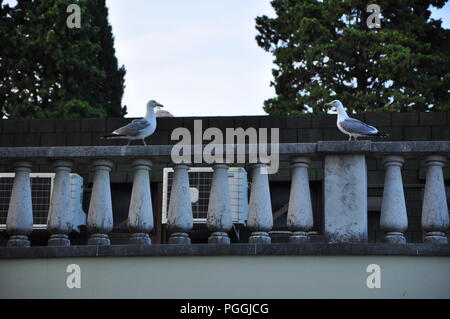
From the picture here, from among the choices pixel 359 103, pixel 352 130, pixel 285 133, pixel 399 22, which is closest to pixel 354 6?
pixel 399 22

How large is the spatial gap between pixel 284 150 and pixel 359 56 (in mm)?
25076

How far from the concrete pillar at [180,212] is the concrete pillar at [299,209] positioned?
81 centimetres

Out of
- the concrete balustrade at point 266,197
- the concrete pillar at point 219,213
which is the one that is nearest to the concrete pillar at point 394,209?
the concrete balustrade at point 266,197

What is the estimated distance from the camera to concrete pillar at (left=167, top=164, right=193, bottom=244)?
752 centimetres

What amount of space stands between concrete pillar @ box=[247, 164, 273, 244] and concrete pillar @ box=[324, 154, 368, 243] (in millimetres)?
468

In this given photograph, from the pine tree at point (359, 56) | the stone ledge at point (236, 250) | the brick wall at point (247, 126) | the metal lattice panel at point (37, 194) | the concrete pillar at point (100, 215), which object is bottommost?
the stone ledge at point (236, 250)

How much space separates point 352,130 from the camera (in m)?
8.42

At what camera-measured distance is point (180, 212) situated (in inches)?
297

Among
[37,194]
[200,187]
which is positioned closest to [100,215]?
[200,187]

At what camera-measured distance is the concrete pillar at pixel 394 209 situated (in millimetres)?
7383

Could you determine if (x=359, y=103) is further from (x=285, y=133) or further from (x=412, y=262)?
(x=412, y=262)

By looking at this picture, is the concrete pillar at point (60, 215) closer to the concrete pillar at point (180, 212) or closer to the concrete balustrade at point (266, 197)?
the concrete balustrade at point (266, 197)

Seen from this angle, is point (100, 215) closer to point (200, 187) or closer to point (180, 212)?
point (180, 212)

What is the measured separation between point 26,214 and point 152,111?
5.08 feet
